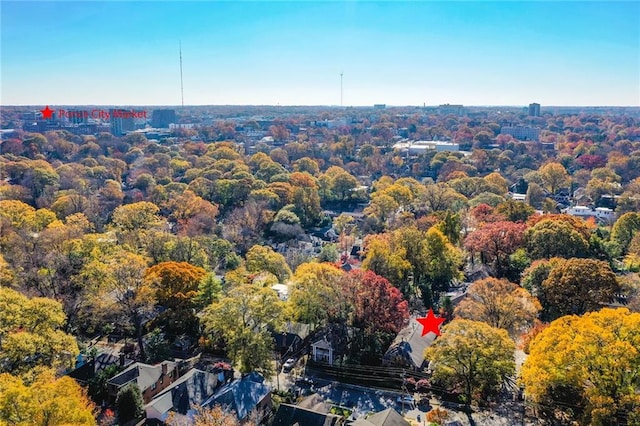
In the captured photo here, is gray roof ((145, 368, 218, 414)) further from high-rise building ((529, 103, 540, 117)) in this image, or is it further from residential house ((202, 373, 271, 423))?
high-rise building ((529, 103, 540, 117))

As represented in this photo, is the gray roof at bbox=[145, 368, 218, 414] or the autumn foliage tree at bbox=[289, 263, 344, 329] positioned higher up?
the autumn foliage tree at bbox=[289, 263, 344, 329]

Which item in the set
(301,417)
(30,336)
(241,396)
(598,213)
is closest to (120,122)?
(598,213)

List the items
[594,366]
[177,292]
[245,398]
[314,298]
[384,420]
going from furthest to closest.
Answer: [177,292] < [314,298] < [245,398] < [384,420] < [594,366]

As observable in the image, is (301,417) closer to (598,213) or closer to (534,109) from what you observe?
(598,213)

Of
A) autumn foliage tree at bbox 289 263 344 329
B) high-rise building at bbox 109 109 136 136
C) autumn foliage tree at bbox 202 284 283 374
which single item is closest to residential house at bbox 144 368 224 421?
autumn foliage tree at bbox 202 284 283 374

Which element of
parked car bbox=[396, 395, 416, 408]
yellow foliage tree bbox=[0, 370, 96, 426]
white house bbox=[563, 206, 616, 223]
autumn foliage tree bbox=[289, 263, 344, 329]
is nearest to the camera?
yellow foliage tree bbox=[0, 370, 96, 426]

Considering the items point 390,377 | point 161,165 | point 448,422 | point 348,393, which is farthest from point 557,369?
point 161,165

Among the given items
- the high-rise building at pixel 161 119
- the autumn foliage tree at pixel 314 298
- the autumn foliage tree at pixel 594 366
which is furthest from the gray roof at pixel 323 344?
the high-rise building at pixel 161 119

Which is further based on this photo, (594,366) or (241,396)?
(241,396)
